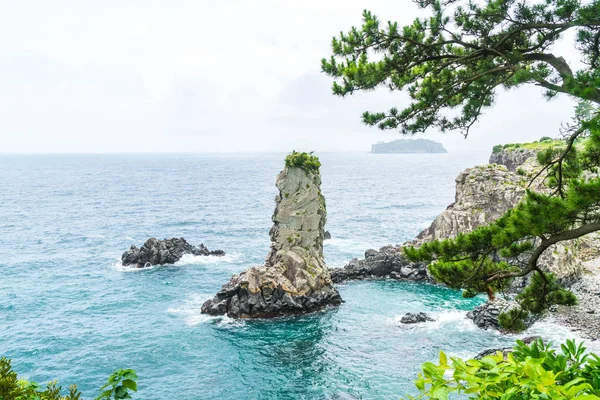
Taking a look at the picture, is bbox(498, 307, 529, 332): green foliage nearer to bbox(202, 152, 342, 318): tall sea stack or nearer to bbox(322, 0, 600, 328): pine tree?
bbox(322, 0, 600, 328): pine tree

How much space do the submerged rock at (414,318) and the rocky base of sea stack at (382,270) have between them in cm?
1300

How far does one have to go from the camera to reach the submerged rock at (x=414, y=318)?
4056 centimetres

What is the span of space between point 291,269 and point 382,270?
1533cm

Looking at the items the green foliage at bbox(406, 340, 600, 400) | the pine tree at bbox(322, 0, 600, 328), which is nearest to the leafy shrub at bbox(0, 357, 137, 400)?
the green foliage at bbox(406, 340, 600, 400)

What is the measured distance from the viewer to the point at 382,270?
183 ft

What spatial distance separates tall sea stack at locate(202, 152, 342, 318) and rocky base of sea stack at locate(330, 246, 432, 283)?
7981 millimetres

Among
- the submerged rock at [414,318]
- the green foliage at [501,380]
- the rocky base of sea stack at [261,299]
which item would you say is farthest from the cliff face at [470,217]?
the green foliage at [501,380]

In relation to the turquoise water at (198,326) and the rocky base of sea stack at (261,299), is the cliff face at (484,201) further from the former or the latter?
the rocky base of sea stack at (261,299)

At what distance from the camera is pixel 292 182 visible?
49344 millimetres

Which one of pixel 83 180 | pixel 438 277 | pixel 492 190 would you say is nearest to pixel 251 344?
pixel 438 277

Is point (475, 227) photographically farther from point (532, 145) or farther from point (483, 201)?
point (532, 145)

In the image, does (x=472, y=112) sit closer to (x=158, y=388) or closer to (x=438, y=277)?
(x=438, y=277)

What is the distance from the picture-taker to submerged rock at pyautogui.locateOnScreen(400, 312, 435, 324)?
40562 mm

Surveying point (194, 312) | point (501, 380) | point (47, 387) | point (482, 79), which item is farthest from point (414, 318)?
point (501, 380)
